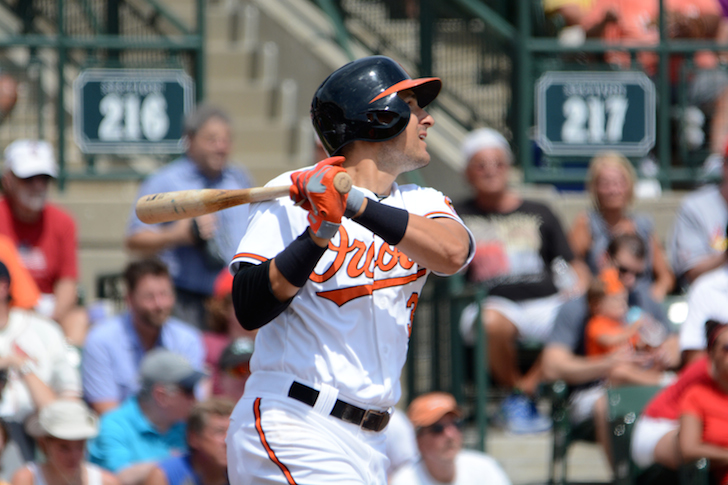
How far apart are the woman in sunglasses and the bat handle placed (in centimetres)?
298

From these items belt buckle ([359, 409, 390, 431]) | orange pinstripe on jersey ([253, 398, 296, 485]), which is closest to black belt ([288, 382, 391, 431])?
belt buckle ([359, 409, 390, 431])

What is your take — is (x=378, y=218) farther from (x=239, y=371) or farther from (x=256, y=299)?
(x=239, y=371)

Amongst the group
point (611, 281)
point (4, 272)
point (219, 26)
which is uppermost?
point (219, 26)

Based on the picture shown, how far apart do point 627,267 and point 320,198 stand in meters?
3.87

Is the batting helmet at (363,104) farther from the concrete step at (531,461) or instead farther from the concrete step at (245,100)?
the concrete step at (245,100)

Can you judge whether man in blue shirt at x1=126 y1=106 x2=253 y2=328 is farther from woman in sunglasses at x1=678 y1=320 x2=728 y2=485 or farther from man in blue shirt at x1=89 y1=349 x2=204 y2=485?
woman in sunglasses at x1=678 y1=320 x2=728 y2=485

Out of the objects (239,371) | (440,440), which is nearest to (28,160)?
(239,371)

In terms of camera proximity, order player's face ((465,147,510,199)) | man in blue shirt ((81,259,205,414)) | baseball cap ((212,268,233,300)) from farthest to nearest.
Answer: player's face ((465,147,510,199))
baseball cap ((212,268,233,300))
man in blue shirt ((81,259,205,414))

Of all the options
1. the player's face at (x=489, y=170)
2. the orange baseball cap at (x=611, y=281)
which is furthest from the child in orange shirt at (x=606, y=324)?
the player's face at (x=489, y=170)

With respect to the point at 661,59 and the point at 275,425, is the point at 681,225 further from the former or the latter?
the point at 275,425

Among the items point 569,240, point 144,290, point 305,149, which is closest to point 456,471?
point 144,290

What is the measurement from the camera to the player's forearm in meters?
2.89

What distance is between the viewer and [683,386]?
5332mm

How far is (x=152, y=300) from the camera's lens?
5.74m
